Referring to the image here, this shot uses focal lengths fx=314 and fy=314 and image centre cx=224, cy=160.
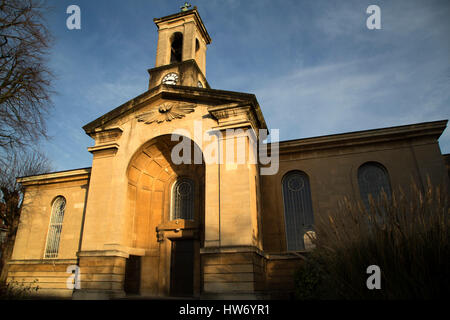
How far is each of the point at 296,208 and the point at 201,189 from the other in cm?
501

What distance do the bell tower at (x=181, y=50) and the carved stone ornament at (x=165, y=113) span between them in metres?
3.28

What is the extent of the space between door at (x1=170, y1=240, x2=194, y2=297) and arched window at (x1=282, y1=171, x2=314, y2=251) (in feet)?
16.2

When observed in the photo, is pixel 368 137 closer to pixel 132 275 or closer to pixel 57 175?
pixel 132 275

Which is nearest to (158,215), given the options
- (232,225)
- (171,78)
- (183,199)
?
(183,199)

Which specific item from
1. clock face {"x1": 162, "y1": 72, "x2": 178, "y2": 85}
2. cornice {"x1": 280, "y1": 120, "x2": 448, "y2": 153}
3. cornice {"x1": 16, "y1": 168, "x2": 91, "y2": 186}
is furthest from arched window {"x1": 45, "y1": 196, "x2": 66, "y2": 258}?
cornice {"x1": 280, "y1": 120, "x2": 448, "y2": 153}

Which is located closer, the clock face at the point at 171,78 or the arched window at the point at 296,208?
the arched window at the point at 296,208

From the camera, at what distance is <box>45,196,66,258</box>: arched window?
1888 cm

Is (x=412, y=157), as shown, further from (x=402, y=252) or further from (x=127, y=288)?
(x=127, y=288)

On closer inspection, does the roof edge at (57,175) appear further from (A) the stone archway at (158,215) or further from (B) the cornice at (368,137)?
(B) the cornice at (368,137)

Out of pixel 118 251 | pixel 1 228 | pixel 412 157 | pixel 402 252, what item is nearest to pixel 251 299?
pixel 118 251

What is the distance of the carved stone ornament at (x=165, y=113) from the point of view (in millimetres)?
15741

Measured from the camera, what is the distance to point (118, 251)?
46.4ft

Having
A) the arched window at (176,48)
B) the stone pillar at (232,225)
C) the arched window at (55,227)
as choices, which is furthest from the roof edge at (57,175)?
the stone pillar at (232,225)
